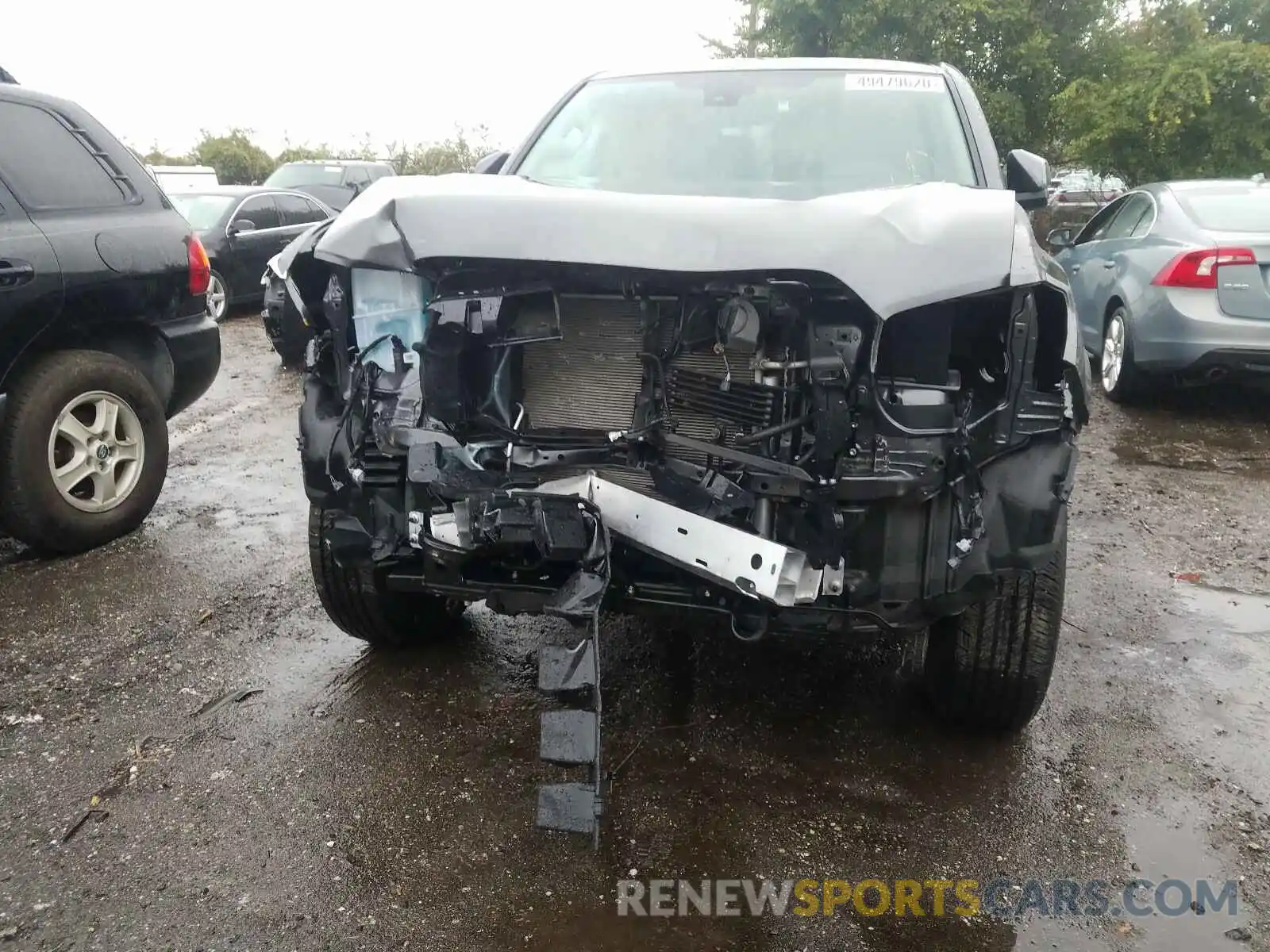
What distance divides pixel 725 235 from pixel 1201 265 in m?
4.82

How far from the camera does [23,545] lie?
4.44 metres

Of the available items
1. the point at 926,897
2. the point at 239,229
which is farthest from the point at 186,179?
the point at 926,897

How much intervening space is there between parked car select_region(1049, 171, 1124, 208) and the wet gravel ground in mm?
12509

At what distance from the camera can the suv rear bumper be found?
467cm

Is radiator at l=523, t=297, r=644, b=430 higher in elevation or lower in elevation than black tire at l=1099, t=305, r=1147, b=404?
higher

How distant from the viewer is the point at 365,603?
3.14 metres

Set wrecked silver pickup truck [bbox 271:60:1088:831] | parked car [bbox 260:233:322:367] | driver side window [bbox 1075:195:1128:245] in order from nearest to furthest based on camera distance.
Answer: wrecked silver pickup truck [bbox 271:60:1088:831] → parked car [bbox 260:233:322:367] → driver side window [bbox 1075:195:1128:245]

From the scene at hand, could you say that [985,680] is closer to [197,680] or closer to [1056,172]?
[197,680]

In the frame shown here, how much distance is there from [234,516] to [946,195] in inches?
143

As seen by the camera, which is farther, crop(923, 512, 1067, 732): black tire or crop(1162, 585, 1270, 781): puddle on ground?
crop(1162, 585, 1270, 781): puddle on ground

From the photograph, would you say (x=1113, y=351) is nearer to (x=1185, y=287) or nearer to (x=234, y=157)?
(x=1185, y=287)

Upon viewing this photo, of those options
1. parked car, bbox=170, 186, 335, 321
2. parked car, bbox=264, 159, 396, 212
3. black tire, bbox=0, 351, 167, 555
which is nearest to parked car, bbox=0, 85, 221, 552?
black tire, bbox=0, 351, 167, 555

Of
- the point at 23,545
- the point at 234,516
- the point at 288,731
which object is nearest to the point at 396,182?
the point at 288,731

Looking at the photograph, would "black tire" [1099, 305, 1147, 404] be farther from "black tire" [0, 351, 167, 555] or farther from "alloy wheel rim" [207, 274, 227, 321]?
"alloy wheel rim" [207, 274, 227, 321]
